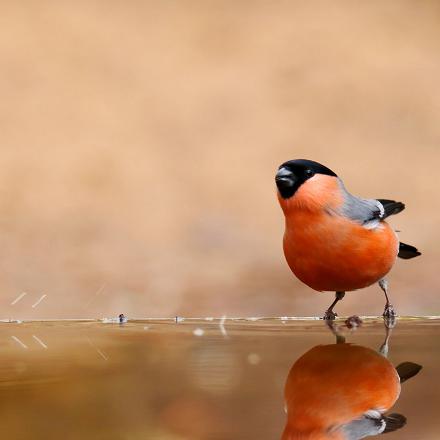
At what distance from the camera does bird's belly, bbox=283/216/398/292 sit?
143cm

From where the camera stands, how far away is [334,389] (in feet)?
2.27

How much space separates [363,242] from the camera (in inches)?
57.4

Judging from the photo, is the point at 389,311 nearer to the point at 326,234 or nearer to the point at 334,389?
the point at 326,234

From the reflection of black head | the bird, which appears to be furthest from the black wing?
the reflection of black head

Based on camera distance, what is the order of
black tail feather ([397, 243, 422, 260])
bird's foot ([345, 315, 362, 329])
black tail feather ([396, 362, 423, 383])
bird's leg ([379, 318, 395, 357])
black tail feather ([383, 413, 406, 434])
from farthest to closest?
black tail feather ([397, 243, 422, 260])
bird's foot ([345, 315, 362, 329])
bird's leg ([379, 318, 395, 357])
black tail feather ([396, 362, 423, 383])
black tail feather ([383, 413, 406, 434])

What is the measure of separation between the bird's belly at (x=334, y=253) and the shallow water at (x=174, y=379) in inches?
7.4

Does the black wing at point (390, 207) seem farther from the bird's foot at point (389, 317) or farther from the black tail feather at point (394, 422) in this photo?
the black tail feather at point (394, 422)

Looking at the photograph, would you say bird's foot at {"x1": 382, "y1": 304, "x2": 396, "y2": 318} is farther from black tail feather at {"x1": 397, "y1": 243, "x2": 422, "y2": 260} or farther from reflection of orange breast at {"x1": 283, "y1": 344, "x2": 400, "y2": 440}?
reflection of orange breast at {"x1": 283, "y1": 344, "x2": 400, "y2": 440}

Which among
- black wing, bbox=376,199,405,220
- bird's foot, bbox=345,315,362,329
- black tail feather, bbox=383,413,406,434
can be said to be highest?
black wing, bbox=376,199,405,220

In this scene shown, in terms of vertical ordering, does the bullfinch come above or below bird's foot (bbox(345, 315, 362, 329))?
below

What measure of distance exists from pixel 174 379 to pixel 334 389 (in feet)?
0.57

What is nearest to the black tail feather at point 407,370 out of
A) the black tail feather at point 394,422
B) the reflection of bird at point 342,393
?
the reflection of bird at point 342,393

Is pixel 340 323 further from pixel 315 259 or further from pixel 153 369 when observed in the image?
pixel 153 369

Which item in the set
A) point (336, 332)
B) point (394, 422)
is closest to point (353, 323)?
point (336, 332)
